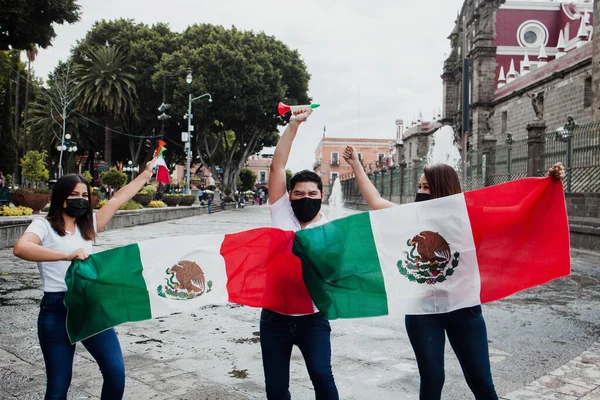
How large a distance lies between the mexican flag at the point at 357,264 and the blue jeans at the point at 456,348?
65mm

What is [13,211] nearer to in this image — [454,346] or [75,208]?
[75,208]

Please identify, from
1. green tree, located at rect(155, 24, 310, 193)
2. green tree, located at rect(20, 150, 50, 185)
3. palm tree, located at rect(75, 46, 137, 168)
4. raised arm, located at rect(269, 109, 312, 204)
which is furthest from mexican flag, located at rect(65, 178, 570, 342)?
palm tree, located at rect(75, 46, 137, 168)

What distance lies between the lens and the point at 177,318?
7320mm

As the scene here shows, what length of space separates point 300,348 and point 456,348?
87 centimetres

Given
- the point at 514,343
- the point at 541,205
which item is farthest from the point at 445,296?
the point at 514,343

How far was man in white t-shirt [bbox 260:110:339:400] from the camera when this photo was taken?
127 inches

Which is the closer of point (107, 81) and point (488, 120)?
point (107, 81)

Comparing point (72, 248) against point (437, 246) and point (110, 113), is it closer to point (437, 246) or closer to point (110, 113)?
point (437, 246)

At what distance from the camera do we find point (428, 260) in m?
3.59

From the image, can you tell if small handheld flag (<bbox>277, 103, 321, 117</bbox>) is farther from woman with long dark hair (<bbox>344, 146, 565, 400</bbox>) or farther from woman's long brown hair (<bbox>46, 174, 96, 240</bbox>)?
woman with long dark hair (<bbox>344, 146, 565, 400</bbox>)

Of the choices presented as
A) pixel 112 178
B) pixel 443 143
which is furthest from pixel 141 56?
pixel 443 143

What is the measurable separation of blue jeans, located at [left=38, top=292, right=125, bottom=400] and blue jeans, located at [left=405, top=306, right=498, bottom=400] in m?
1.64

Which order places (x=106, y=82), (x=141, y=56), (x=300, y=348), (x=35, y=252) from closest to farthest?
(x=35, y=252) → (x=300, y=348) → (x=106, y=82) → (x=141, y=56)

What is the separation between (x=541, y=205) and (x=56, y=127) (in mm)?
51784
